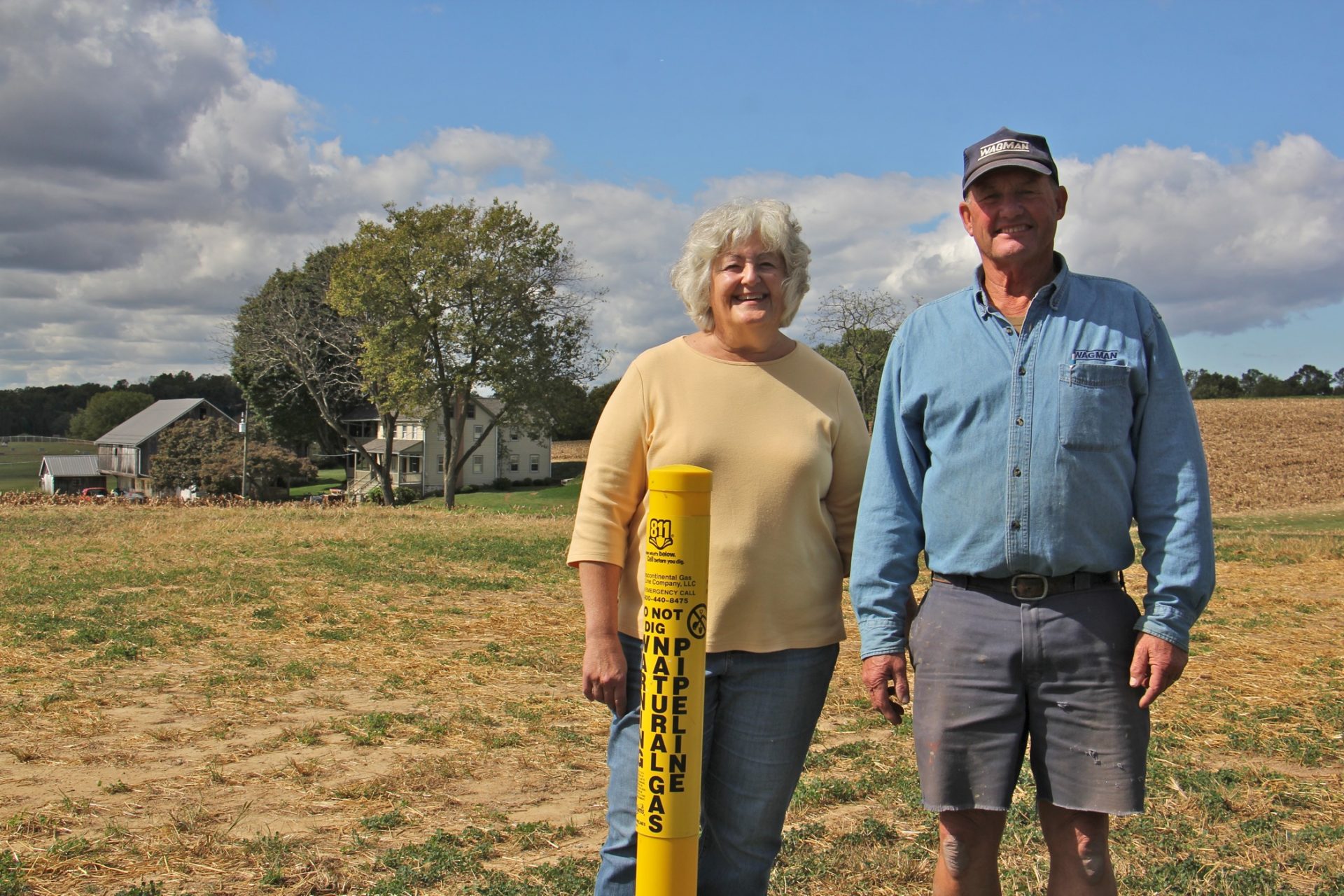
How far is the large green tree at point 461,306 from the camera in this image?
3762 centimetres

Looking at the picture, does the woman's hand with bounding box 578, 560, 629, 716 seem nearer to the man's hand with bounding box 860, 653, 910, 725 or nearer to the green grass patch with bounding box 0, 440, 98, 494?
the man's hand with bounding box 860, 653, 910, 725

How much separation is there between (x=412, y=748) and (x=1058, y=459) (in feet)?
13.7

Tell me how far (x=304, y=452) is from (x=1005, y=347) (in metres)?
70.2

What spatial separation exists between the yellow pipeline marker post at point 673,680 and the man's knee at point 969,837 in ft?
Result: 2.53

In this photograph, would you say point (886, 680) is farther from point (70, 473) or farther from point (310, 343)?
point (70, 473)

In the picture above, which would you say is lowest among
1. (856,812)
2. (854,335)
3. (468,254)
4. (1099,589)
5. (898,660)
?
(856,812)

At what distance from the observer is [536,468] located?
69.1 metres

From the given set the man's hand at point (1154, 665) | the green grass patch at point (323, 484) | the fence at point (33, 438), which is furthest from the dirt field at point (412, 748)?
the fence at point (33, 438)

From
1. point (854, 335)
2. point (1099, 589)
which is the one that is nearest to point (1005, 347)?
point (1099, 589)

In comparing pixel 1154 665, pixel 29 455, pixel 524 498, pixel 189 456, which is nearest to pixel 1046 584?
pixel 1154 665

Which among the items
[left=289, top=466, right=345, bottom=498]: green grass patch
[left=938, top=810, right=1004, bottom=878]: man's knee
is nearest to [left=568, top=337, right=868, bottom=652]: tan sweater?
[left=938, top=810, right=1004, bottom=878]: man's knee

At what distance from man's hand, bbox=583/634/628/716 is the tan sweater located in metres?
0.10

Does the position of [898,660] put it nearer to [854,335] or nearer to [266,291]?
[854,335]

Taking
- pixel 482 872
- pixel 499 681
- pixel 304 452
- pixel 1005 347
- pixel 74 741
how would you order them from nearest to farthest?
1. pixel 1005 347
2. pixel 482 872
3. pixel 74 741
4. pixel 499 681
5. pixel 304 452
